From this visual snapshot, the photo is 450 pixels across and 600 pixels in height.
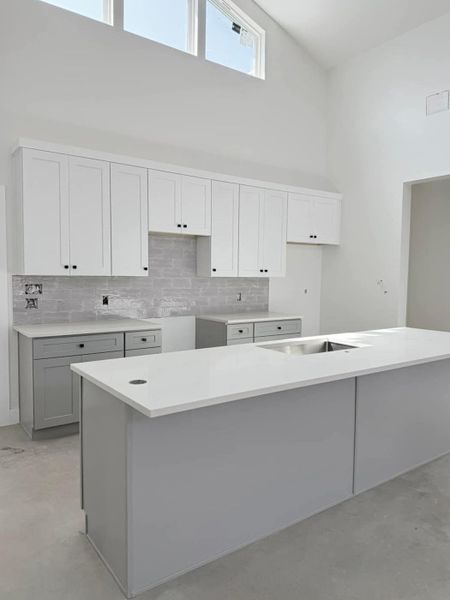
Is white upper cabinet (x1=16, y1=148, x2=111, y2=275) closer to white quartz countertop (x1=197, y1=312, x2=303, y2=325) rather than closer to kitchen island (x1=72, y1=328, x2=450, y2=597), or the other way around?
white quartz countertop (x1=197, y1=312, x2=303, y2=325)

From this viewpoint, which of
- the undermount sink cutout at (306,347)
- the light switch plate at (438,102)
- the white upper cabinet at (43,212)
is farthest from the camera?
the light switch plate at (438,102)

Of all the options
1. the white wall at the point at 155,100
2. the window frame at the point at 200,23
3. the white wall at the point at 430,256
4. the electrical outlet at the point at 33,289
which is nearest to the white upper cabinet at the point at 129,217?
the electrical outlet at the point at 33,289

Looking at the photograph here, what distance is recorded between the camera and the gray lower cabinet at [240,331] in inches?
184

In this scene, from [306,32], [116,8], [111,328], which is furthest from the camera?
[306,32]

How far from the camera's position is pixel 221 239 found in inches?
189

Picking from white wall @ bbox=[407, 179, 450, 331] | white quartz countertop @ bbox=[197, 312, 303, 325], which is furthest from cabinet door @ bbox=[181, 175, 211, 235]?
white wall @ bbox=[407, 179, 450, 331]

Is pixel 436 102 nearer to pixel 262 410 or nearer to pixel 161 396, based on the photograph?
pixel 262 410

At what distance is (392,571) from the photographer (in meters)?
2.01

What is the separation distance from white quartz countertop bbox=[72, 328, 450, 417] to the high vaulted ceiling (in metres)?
3.79

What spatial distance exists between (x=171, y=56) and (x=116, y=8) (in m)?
0.66

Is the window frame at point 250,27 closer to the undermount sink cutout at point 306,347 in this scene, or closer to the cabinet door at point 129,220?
the cabinet door at point 129,220

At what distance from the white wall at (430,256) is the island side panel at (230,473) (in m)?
4.45

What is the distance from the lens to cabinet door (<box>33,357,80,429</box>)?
3.49 metres

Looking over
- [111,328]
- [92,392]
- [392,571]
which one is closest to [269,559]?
[392,571]
